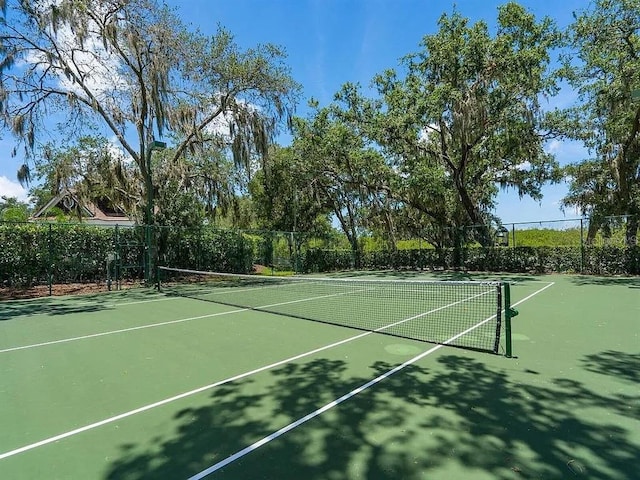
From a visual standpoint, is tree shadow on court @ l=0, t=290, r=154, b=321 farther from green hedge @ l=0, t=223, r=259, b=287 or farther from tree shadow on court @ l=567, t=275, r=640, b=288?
tree shadow on court @ l=567, t=275, r=640, b=288

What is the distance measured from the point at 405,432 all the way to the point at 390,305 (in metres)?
6.24

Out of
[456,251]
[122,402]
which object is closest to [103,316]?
[122,402]

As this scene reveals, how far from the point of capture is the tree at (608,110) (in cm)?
1388

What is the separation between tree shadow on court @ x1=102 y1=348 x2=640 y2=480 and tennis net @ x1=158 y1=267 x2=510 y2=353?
5.18 feet

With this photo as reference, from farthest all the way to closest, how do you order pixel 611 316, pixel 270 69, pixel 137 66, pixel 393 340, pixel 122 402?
pixel 270 69 < pixel 137 66 < pixel 611 316 < pixel 393 340 < pixel 122 402

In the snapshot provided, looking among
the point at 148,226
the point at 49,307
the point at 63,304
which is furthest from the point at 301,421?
the point at 148,226

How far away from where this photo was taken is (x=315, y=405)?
11.7 ft

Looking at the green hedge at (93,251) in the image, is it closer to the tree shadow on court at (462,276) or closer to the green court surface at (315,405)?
the tree shadow on court at (462,276)

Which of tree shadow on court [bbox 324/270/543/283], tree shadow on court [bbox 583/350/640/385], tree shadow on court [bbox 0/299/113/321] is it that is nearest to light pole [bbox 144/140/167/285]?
tree shadow on court [bbox 0/299/113/321]

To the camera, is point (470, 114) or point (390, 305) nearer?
point (390, 305)

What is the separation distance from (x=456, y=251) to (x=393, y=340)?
15446 millimetres

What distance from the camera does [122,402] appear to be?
145 inches

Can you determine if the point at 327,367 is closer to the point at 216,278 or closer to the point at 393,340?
the point at 393,340

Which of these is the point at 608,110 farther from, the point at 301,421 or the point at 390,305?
the point at 301,421
